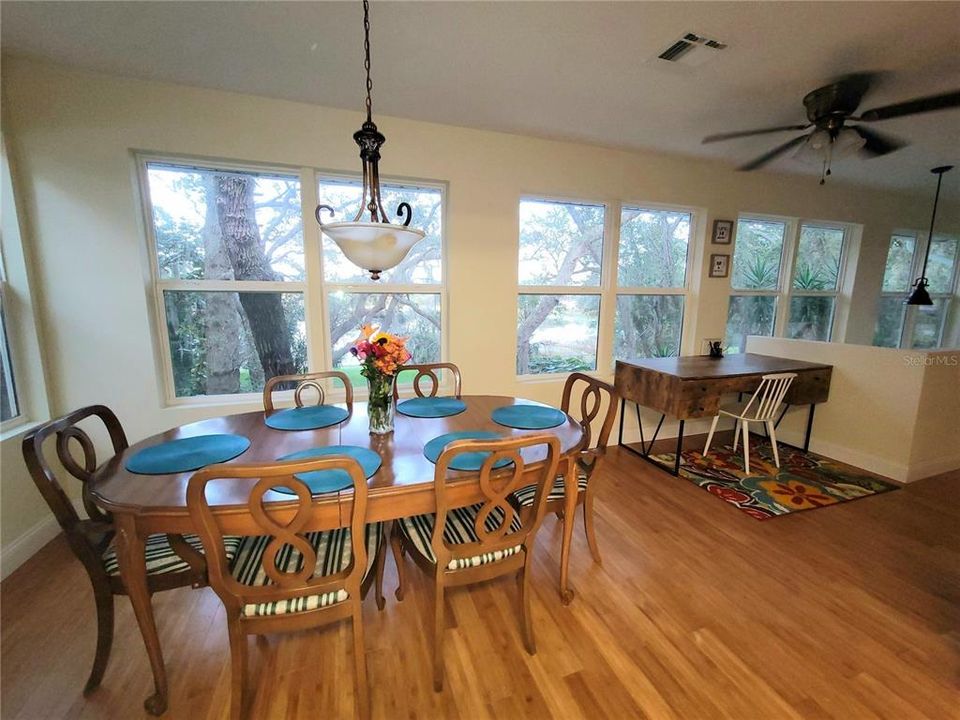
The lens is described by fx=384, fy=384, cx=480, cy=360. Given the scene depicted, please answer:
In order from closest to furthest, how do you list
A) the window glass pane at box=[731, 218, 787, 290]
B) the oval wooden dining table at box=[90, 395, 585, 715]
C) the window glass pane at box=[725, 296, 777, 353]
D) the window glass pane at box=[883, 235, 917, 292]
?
1. the oval wooden dining table at box=[90, 395, 585, 715]
2. the window glass pane at box=[731, 218, 787, 290]
3. the window glass pane at box=[725, 296, 777, 353]
4. the window glass pane at box=[883, 235, 917, 292]

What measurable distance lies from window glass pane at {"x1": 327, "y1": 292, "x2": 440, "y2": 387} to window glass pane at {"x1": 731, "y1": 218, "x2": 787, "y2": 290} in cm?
298

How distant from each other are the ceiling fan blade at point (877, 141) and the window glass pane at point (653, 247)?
145 centimetres

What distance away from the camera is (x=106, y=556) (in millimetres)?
1255

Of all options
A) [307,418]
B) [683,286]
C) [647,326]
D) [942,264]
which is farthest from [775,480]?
[942,264]

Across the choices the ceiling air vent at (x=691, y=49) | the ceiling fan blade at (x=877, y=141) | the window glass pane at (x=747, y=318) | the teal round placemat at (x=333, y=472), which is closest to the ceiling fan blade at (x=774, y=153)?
the ceiling fan blade at (x=877, y=141)

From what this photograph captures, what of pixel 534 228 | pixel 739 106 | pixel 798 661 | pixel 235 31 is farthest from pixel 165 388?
pixel 739 106

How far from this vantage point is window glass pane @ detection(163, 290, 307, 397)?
240cm

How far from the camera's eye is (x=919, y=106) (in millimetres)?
1672

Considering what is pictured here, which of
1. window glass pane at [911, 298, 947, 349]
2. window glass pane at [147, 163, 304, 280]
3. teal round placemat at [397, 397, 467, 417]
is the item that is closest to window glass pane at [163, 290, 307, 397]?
window glass pane at [147, 163, 304, 280]

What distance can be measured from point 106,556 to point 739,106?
3702 mm

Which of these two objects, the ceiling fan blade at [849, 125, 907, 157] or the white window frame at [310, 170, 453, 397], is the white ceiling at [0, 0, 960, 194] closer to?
the ceiling fan blade at [849, 125, 907, 157]

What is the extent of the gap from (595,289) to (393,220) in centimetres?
175

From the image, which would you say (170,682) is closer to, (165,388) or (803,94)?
(165,388)

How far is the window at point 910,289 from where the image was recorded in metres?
4.58
